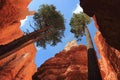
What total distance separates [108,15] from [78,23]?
1612 centimetres

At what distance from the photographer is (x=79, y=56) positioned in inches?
1203

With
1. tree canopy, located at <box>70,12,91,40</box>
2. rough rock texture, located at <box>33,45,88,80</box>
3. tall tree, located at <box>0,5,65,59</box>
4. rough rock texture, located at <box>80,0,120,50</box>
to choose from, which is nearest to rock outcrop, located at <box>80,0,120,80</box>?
rough rock texture, located at <box>80,0,120,50</box>

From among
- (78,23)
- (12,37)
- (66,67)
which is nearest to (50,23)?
(78,23)

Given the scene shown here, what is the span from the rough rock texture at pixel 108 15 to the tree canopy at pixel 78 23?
14278 mm

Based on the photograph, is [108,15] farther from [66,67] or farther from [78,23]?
[78,23]

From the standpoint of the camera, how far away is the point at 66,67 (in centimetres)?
2806

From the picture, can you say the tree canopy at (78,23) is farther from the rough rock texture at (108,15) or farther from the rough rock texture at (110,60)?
the rough rock texture at (108,15)

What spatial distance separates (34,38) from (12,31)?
1459 centimetres

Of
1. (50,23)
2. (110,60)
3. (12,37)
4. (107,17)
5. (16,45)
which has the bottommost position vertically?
(107,17)

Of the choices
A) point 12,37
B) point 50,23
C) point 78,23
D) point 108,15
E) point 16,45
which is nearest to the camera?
point 108,15

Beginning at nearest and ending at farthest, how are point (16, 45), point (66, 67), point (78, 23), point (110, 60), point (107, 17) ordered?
point (107, 17)
point (16, 45)
point (110, 60)
point (66, 67)
point (78, 23)

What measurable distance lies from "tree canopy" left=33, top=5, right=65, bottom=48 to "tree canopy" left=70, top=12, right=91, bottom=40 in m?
2.30

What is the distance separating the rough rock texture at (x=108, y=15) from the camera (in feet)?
48.6

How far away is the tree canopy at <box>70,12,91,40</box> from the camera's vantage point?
31.3m
